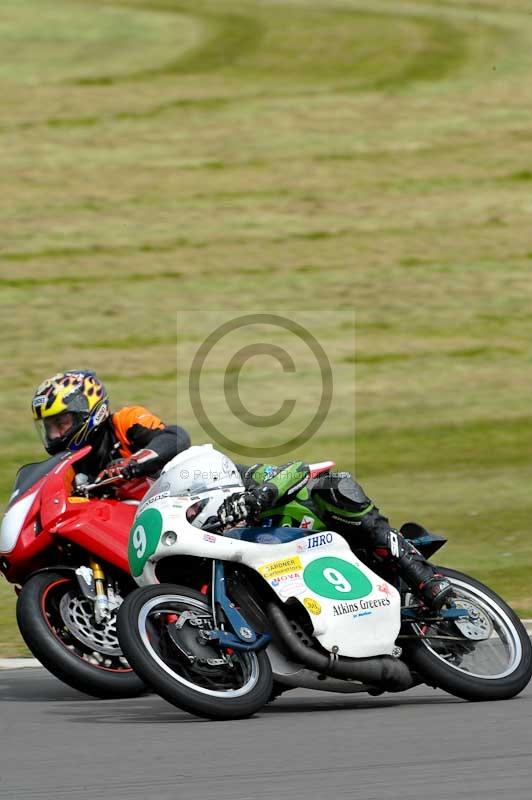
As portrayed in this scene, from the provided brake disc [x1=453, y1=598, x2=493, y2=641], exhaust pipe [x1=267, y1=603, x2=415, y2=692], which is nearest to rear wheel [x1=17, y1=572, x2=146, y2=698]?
exhaust pipe [x1=267, y1=603, x2=415, y2=692]

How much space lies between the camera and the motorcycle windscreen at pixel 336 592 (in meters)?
6.57

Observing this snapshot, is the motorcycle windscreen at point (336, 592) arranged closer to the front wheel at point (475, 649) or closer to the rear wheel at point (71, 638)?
Answer: the front wheel at point (475, 649)

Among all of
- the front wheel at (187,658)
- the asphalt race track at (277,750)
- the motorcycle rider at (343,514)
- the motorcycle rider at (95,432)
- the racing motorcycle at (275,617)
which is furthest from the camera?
the motorcycle rider at (95,432)

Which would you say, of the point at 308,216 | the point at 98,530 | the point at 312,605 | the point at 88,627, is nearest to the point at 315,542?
the point at 312,605

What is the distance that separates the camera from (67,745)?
19.7 ft

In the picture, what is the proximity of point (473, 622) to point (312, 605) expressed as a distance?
31.9 inches

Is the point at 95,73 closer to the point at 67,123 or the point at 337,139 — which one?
the point at 67,123

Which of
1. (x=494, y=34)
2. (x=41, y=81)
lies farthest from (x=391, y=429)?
(x=494, y=34)

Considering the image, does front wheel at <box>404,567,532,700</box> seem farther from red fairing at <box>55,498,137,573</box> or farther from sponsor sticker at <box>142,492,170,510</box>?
red fairing at <box>55,498,137,573</box>

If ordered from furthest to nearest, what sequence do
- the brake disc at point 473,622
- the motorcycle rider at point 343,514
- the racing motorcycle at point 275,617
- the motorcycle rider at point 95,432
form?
the motorcycle rider at point 95,432 → the brake disc at point 473,622 → the motorcycle rider at point 343,514 → the racing motorcycle at point 275,617

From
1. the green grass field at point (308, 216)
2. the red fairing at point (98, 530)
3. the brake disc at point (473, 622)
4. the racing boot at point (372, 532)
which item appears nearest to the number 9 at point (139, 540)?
the red fairing at point (98, 530)

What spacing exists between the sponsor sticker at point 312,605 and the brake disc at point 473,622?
69 cm

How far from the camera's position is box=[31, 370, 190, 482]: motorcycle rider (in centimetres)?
744

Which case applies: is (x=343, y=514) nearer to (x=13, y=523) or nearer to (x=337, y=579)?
(x=337, y=579)
